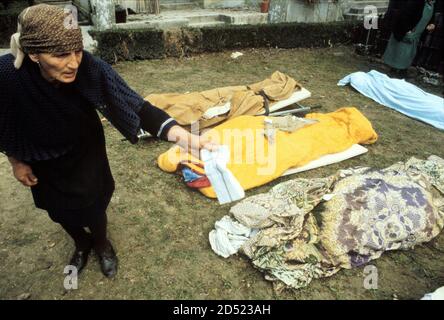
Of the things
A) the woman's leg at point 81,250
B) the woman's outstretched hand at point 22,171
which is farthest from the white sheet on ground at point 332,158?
the woman's outstretched hand at point 22,171

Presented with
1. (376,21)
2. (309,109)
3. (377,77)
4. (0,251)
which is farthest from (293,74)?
(0,251)

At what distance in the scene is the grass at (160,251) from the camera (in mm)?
2838

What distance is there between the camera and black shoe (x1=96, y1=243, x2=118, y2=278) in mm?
2902

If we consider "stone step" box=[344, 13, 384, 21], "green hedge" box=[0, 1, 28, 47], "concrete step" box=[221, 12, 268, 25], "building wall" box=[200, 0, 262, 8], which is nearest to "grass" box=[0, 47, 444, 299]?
"green hedge" box=[0, 1, 28, 47]

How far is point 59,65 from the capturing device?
180cm

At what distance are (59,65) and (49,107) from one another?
0.28 meters

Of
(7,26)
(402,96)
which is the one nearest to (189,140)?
(402,96)

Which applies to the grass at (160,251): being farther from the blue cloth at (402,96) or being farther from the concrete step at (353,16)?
the concrete step at (353,16)

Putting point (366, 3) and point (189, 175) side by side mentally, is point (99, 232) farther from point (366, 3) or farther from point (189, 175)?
point (366, 3)

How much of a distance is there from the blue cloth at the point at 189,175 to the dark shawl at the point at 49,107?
1718 mm

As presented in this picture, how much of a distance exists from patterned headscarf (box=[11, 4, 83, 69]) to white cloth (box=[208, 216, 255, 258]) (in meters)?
2.12

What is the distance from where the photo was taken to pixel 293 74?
7.96 m

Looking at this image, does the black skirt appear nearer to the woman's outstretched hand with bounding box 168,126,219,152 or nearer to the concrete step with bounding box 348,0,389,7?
the woman's outstretched hand with bounding box 168,126,219,152

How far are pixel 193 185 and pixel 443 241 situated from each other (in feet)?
9.10
